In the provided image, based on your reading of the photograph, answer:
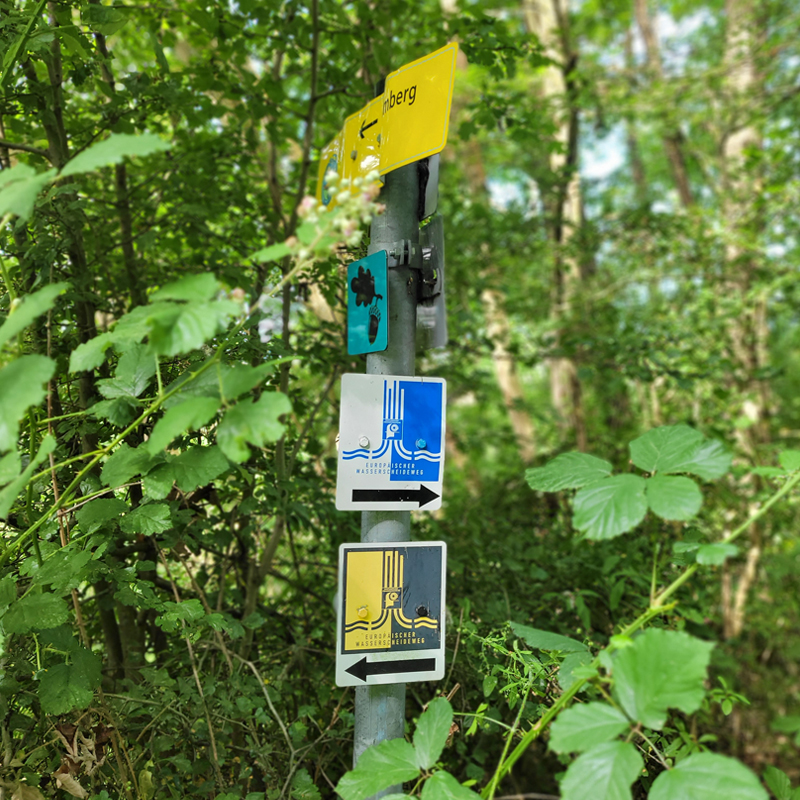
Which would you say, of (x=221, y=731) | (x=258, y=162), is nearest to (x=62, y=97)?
(x=258, y=162)

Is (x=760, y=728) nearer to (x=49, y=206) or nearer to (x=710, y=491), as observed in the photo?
(x=710, y=491)

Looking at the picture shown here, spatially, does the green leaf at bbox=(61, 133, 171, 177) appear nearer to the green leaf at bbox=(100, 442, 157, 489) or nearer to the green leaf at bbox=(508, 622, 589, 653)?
the green leaf at bbox=(100, 442, 157, 489)

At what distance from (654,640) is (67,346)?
182 cm

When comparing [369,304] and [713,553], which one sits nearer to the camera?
[713,553]

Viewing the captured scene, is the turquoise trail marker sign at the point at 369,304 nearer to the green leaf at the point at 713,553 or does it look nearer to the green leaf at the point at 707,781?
the green leaf at the point at 713,553

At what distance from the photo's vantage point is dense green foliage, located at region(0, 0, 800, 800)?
40.2 inches

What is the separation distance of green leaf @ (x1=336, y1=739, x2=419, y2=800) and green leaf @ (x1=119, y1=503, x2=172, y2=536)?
0.65 metres

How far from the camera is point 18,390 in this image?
89cm

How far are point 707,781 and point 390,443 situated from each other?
35.5 inches

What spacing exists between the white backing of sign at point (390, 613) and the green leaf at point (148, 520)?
425mm

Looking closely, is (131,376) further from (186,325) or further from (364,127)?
(364,127)

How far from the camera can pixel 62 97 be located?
1.97m

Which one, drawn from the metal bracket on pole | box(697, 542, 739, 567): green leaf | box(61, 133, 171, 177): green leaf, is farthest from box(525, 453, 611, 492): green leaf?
box(61, 133, 171, 177): green leaf

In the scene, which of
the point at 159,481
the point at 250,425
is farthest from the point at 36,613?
the point at 250,425
